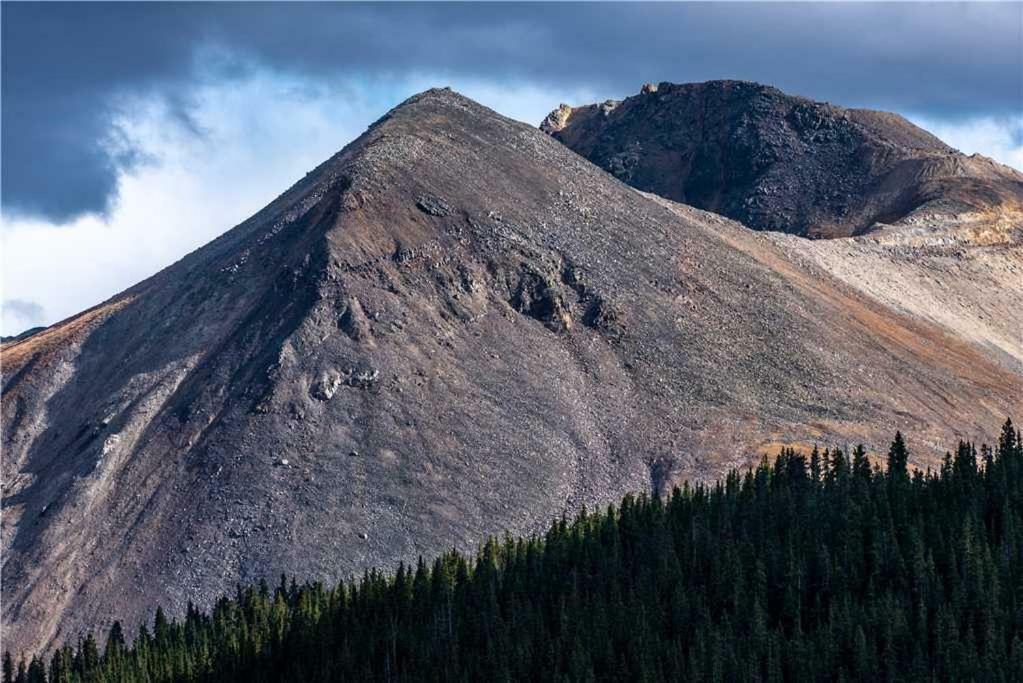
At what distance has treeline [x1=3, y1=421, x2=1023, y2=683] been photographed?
4697 inches

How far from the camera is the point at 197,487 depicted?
179125mm

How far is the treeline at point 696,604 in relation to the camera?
119312 mm

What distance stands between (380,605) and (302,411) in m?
46.9

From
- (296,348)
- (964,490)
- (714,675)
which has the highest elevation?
(296,348)

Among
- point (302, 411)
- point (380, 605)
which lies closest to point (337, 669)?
point (380, 605)

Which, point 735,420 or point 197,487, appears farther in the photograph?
point 735,420

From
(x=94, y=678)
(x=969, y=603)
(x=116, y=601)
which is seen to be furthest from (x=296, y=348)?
(x=969, y=603)

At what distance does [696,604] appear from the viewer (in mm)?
129000

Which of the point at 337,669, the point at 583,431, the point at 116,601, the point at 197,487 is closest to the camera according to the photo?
the point at 337,669

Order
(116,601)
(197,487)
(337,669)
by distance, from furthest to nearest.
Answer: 1. (197,487)
2. (116,601)
3. (337,669)

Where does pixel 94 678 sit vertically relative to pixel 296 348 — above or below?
below

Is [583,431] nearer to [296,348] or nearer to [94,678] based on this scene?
[296,348]

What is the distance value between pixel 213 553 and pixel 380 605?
30729 mm

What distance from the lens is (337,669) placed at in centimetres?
13575
